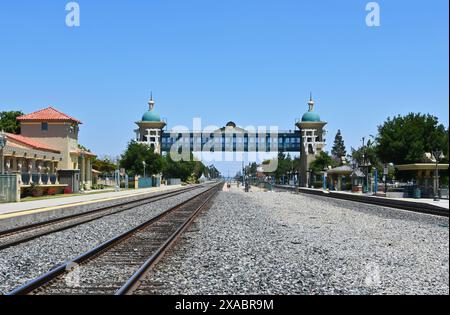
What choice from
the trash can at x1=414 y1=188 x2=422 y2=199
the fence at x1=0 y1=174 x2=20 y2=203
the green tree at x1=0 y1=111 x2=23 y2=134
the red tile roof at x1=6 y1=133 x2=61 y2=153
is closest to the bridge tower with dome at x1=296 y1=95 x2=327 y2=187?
the green tree at x1=0 y1=111 x2=23 y2=134

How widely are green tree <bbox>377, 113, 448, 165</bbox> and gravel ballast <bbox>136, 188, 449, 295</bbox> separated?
50.9 meters

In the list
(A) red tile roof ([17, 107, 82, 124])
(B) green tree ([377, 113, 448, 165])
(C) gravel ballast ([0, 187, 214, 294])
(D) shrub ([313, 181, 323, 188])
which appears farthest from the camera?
(D) shrub ([313, 181, 323, 188])

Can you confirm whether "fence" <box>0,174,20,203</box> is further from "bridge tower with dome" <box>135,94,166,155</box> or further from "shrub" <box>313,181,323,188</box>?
"bridge tower with dome" <box>135,94,166,155</box>

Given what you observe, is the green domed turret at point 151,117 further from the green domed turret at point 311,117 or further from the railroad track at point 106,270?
the railroad track at point 106,270

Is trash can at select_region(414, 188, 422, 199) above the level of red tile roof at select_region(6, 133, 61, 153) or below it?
below

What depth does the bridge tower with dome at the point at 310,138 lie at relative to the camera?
107375mm

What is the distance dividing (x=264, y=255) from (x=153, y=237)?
15.2 ft

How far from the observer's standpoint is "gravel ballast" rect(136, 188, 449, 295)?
25.4ft

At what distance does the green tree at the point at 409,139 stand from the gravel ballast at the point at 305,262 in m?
50.9

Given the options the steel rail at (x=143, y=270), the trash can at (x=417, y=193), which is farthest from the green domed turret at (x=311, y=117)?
the steel rail at (x=143, y=270)

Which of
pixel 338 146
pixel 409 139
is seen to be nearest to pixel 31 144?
pixel 409 139

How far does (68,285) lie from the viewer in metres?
8.00

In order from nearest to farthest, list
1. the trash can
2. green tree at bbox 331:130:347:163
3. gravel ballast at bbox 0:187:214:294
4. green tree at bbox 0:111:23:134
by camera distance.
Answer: gravel ballast at bbox 0:187:214:294
the trash can
green tree at bbox 0:111:23:134
green tree at bbox 331:130:347:163
